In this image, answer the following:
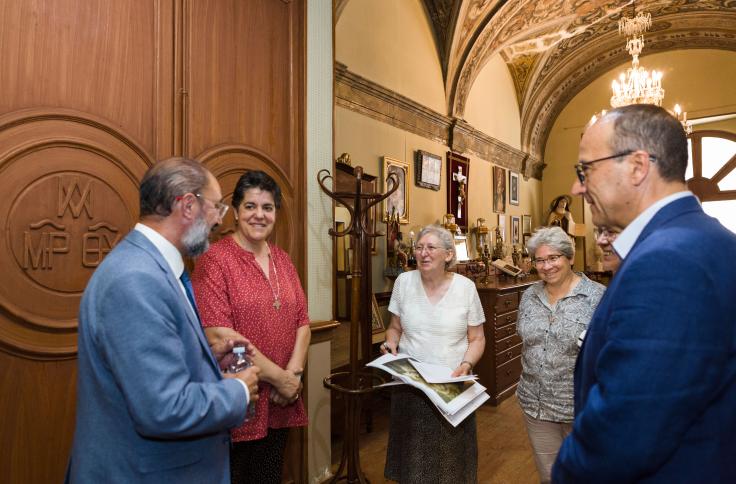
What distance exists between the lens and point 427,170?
7148 millimetres

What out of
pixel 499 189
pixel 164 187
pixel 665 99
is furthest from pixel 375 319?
pixel 665 99

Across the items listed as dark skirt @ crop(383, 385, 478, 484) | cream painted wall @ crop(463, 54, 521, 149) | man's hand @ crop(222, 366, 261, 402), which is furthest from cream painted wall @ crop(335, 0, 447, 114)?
man's hand @ crop(222, 366, 261, 402)

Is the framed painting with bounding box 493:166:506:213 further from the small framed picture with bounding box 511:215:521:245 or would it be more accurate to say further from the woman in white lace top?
the woman in white lace top

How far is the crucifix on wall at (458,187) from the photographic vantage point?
782 centimetres

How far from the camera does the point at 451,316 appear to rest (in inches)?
110

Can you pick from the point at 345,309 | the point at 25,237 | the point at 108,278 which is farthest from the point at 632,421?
the point at 345,309

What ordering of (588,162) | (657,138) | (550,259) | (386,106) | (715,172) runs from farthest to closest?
(715,172), (386,106), (550,259), (588,162), (657,138)

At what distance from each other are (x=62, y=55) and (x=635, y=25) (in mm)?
8628

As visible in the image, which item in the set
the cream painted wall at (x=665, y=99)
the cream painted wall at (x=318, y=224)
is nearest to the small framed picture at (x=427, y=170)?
the cream painted wall at (x=318, y=224)

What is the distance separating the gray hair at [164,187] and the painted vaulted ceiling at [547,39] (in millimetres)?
4430

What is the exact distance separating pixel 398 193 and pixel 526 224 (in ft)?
18.0

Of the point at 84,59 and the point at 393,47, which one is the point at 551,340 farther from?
the point at 393,47

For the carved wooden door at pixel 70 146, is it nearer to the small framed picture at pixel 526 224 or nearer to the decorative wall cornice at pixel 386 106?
the decorative wall cornice at pixel 386 106

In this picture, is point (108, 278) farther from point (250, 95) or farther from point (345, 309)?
point (345, 309)
